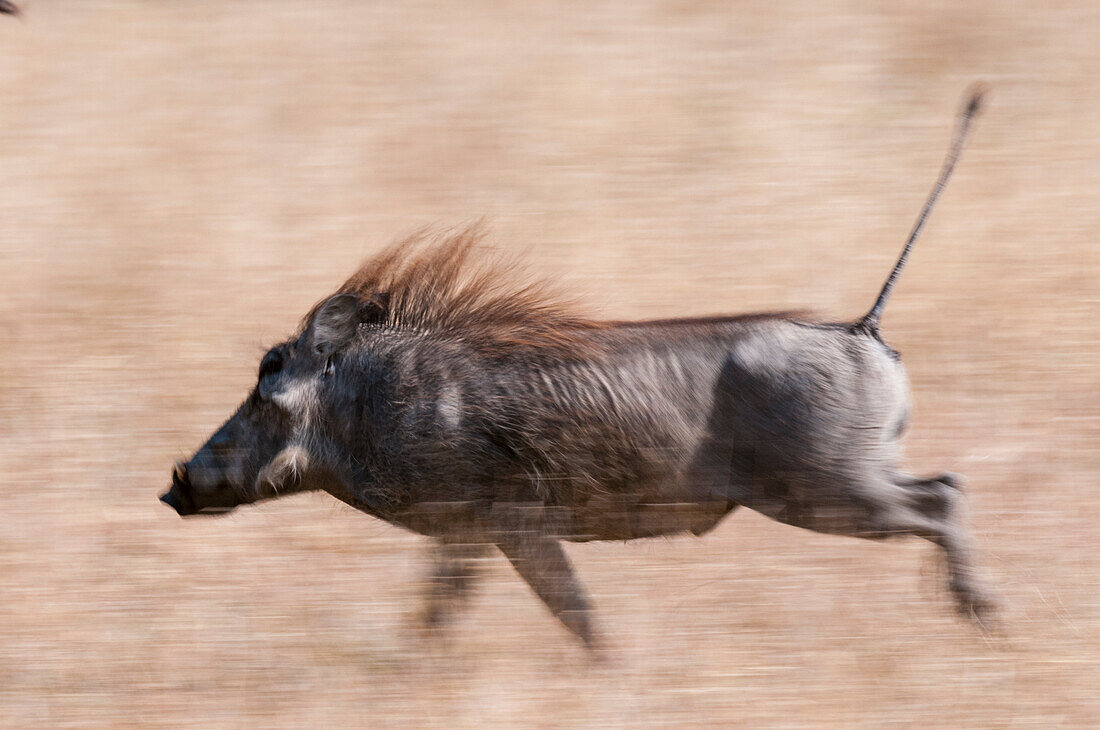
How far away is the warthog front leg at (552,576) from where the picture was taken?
3764 mm

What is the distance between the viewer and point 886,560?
14.1 ft

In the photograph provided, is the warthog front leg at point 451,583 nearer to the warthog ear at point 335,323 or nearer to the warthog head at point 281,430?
the warthog head at point 281,430

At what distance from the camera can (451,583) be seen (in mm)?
3928

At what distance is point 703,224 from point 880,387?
385 cm

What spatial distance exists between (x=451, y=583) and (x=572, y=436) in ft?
1.85

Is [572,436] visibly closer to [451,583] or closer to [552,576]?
[552,576]

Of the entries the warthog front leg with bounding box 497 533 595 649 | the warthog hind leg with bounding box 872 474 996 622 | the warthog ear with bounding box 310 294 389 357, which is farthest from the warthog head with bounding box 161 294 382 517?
the warthog hind leg with bounding box 872 474 996 622

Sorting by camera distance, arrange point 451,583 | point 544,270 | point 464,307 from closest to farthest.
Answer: point 451,583 → point 464,307 → point 544,270

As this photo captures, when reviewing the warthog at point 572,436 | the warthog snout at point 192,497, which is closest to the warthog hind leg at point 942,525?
A: the warthog at point 572,436

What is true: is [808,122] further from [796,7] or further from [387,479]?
[387,479]

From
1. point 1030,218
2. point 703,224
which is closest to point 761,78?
point 703,224

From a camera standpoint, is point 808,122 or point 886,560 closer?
point 886,560

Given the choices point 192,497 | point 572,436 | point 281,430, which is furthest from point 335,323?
point 572,436

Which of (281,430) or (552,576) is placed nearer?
(552,576)
